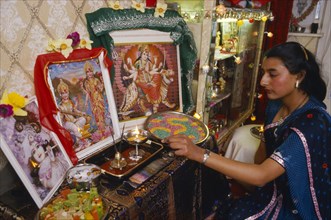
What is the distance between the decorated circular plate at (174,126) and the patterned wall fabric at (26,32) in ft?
2.50

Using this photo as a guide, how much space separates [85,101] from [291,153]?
115cm

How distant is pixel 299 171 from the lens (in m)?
1.43

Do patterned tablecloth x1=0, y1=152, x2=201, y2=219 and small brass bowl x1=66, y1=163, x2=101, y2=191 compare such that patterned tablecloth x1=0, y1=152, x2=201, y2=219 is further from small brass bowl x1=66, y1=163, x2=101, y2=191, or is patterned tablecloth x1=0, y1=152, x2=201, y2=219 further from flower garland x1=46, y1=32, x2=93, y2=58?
flower garland x1=46, y1=32, x2=93, y2=58

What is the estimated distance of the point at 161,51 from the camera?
6.16 ft

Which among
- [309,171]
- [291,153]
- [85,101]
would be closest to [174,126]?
[85,101]

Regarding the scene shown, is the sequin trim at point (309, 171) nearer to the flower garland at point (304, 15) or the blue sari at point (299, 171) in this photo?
the blue sari at point (299, 171)

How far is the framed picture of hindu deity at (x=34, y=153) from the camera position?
1.07 meters

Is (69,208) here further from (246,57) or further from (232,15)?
(246,57)

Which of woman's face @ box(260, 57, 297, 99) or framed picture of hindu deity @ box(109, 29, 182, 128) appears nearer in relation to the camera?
woman's face @ box(260, 57, 297, 99)

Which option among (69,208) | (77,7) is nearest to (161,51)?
(77,7)

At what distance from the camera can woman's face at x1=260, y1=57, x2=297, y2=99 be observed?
4.97ft

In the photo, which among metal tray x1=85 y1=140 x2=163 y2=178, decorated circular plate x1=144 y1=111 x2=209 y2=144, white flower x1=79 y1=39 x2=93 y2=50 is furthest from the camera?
decorated circular plate x1=144 y1=111 x2=209 y2=144

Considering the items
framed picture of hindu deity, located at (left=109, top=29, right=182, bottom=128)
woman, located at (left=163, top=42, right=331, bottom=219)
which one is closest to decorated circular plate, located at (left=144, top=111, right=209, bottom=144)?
→ framed picture of hindu deity, located at (left=109, top=29, right=182, bottom=128)

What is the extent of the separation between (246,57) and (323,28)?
1449mm
